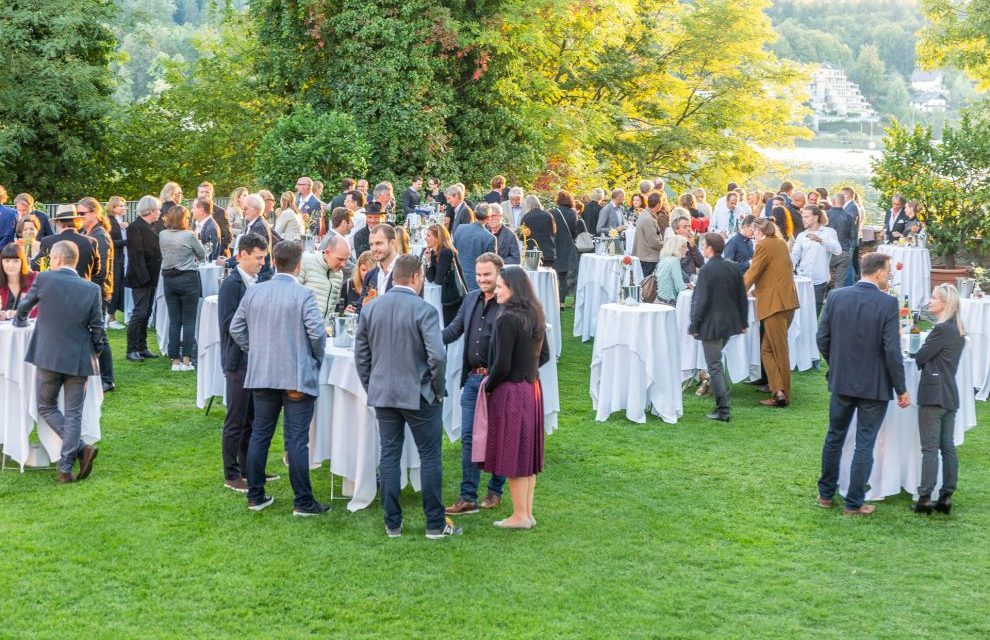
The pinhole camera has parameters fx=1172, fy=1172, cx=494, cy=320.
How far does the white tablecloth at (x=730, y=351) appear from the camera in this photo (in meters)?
11.4

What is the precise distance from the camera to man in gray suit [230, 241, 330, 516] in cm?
694

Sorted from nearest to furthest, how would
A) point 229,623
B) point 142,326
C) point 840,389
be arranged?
1. point 229,623
2. point 840,389
3. point 142,326

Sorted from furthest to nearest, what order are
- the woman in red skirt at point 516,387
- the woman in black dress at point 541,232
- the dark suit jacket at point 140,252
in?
the woman in black dress at point 541,232 → the dark suit jacket at point 140,252 → the woman in red skirt at point 516,387

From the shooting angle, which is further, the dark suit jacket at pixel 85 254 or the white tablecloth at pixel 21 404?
the dark suit jacket at pixel 85 254

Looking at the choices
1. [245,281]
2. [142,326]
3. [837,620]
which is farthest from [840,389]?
[142,326]

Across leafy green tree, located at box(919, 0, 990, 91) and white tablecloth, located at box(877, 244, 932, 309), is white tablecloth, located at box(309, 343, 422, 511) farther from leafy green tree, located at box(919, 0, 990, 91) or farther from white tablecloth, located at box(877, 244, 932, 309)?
leafy green tree, located at box(919, 0, 990, 91)

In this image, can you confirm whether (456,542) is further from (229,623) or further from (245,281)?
(245,281)

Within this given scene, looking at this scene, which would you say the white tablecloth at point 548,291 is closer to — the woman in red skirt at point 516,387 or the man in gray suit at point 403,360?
the woman in red skirt at point 516,387

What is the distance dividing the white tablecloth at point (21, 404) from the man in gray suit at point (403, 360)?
267 cm

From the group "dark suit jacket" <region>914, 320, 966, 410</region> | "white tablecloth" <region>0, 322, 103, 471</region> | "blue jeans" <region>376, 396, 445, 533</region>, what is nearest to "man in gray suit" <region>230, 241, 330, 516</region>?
"blue jeans" <region>376, 396, 445, 533</region>

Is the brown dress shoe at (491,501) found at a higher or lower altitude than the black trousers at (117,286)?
lower

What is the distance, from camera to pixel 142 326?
12438 mm

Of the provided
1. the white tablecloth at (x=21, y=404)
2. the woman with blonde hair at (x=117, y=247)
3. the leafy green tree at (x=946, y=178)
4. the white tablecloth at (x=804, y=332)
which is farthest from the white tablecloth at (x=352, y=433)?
the leafy green tree at (x=946, y=178)

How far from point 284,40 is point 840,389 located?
59.1 ft
